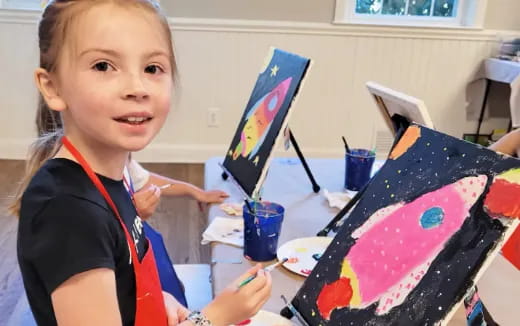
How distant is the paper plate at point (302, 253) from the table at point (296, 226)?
0.02 metres

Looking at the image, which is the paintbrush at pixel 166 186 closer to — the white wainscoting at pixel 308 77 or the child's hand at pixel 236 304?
the child's hand at pixel 236 304

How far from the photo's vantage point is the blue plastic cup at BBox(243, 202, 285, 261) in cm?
107

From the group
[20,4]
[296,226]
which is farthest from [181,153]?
[296,226]

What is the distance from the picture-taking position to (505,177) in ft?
2.20

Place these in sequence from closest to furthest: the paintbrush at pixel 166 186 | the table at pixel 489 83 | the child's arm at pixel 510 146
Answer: the child's arm at pixel 510 146 → the paintbrush at pixel 166 186 → the table at pixel 489 83

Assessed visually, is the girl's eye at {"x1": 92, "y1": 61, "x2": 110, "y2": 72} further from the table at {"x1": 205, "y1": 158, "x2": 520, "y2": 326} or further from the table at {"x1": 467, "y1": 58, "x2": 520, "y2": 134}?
the table at {"x1": 467, "y1": 58, "x2": 520, "y2": 134}

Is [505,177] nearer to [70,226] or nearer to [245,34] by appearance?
[70,226]

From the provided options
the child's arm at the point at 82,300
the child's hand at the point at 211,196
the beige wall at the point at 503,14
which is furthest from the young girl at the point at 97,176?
the beige wall at the point at 503,14

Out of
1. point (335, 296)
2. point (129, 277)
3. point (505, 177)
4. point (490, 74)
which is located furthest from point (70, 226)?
point (490, 74)

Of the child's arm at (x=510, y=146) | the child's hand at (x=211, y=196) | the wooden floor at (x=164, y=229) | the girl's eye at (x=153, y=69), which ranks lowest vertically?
the wooden floor at (x=164, y=229)

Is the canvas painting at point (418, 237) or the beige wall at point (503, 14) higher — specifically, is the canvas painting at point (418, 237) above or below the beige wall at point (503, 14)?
below

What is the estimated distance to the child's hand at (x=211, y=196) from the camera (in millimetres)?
1412

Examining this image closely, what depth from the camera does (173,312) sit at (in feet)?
3.18

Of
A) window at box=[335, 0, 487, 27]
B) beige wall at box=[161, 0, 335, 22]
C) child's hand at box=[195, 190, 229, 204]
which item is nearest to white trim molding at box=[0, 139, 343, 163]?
beige wall at box=[161, 0, 335, 22]
